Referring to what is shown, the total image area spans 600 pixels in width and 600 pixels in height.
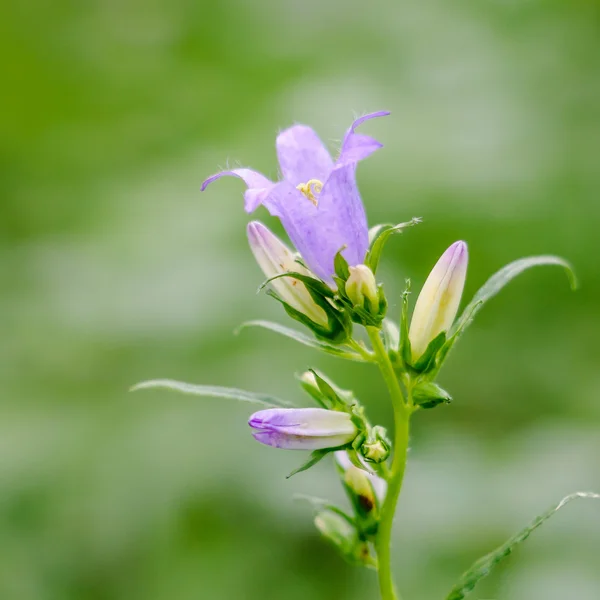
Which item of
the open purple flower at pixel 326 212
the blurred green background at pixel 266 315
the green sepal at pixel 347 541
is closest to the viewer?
the open purple flower at pixel 326 212

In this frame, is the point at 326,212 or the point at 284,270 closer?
the point at 326,212

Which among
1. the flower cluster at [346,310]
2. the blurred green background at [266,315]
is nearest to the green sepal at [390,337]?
the flower cluster at [346,310]

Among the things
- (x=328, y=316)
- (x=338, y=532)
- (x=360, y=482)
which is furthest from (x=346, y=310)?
(x=338, y=532)

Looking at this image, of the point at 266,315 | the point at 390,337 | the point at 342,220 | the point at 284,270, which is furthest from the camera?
the point at 266,315

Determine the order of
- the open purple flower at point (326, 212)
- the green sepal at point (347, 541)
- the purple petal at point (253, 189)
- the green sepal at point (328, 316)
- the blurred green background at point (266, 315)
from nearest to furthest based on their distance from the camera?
the purple petal at point (253, 189), the open purple flower at point (326, 212), the green sepal at point (328, 316), the green sepal at point (347, 541), the blurred green background at point (266, 315)

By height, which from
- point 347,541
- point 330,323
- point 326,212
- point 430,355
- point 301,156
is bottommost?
point 347,541

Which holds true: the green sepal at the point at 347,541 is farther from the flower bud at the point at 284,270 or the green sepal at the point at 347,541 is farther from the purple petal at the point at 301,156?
the purple petal at the point at 301,156

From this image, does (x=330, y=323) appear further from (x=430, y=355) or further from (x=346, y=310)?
(x=430, y=355)
